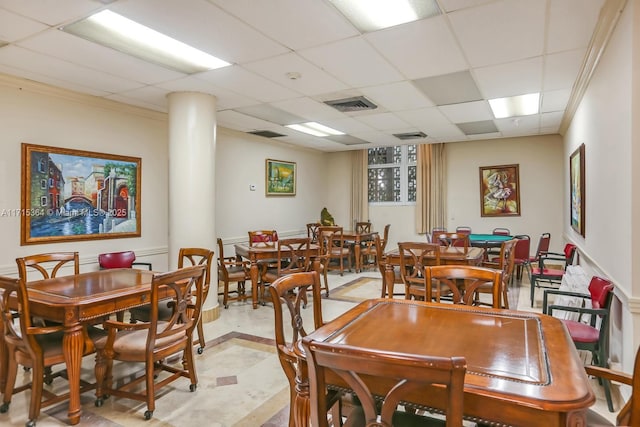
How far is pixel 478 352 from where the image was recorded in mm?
1492

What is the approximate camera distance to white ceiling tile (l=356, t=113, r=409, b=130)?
5.77 m

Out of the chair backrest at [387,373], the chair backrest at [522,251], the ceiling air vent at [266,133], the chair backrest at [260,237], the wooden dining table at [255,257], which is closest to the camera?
Result: the chair backrest at [387,373]

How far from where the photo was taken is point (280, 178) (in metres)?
8.16

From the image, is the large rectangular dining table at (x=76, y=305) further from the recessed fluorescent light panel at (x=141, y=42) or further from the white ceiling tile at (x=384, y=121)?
the white ceiling tile at (x=384, y=121)

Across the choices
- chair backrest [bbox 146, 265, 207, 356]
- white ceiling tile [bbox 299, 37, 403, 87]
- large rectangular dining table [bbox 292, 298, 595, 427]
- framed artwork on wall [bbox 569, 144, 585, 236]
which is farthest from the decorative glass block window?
large rectangular dining table [bbox 292, 298, 595, 427]

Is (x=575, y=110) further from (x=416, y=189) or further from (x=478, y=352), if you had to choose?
(x=478, y=352)

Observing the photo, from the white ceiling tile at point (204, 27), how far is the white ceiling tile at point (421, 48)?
2.95ft

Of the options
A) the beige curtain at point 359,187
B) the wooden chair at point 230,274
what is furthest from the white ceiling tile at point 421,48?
the beige curtain at point 359,187

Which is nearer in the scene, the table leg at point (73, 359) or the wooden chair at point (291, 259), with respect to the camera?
the table leg at point (73, 359)

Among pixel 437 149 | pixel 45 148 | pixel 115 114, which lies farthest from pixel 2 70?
pixel 437 149

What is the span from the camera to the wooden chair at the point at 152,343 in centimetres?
247

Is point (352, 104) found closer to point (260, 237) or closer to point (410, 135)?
point (410, 135)

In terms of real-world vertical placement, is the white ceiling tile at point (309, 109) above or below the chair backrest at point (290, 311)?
above

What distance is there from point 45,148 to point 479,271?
181 inches
